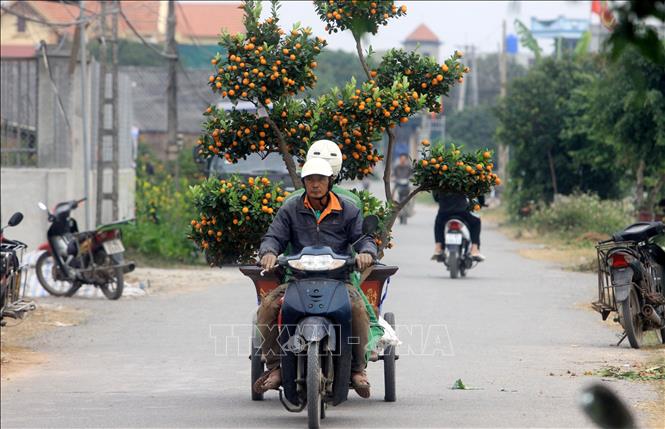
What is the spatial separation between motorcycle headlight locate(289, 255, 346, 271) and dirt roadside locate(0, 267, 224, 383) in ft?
11.3

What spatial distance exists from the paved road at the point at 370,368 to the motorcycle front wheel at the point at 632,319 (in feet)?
0.48

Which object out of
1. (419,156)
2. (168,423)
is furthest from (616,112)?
(168,423)

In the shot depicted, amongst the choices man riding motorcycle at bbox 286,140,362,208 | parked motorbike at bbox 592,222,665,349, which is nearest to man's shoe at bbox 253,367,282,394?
man riding motorcycle at bbox 286,140,362,208

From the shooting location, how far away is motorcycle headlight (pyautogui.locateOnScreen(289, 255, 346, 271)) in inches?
282

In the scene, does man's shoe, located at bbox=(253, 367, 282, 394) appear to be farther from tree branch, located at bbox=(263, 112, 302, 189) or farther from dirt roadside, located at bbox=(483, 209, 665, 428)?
dirt roadside, located at bbox=(483, 209, 665, 428)

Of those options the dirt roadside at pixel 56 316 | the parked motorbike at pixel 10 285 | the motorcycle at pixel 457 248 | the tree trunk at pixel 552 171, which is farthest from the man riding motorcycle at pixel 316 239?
the tree trunk at pixel 552 171

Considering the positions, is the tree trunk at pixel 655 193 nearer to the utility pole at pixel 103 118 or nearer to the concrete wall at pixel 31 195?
the utility pole at pixel 103 118

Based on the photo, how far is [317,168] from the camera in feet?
24.3

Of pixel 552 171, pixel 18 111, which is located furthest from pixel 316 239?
pixel 552 171

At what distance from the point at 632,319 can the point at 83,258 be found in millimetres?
7970

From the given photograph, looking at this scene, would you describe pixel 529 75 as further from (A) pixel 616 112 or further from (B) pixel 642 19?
(B) pixel 642 19

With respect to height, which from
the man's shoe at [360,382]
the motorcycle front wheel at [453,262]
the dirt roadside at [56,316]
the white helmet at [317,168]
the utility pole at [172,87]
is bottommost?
the dirt roadside at [56,316]

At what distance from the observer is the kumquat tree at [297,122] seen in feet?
28.7

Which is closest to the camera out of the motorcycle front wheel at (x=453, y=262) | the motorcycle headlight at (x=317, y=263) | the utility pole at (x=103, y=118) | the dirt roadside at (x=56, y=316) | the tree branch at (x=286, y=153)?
the motorcycle headlight at (x=317, y=263)
